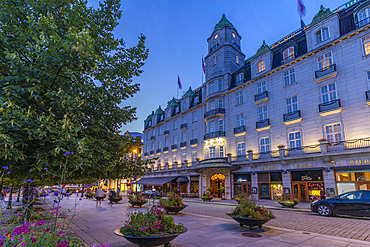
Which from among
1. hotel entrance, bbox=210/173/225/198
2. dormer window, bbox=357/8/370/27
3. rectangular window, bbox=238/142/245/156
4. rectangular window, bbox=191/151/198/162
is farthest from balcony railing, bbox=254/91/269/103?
rectangular window, bbox=191/151/198/162

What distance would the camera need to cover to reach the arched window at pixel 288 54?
89.1ft

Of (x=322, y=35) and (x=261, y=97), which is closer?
(x=322, y=35)

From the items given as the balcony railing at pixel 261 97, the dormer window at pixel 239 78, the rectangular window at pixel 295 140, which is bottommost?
the rectangular window at pixel 295 140

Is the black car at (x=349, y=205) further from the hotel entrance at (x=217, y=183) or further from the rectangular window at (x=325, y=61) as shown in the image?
the hotel entrance at (x=217, y=183)

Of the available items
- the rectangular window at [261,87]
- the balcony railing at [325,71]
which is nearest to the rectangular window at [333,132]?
the balcony railing at [325,71]

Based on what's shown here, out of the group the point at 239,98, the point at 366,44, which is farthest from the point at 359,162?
the point at 239,98

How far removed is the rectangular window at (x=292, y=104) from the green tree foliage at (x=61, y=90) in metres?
22.2

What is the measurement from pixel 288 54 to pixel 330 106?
29.4ft

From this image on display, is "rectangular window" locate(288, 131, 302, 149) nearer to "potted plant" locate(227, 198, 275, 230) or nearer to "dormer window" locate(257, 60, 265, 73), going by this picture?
"dormer window" locate(257, 60, 265, 73)

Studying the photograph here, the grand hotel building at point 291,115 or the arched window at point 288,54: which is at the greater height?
the arched window at point 288,54

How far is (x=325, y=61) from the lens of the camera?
23688 mm

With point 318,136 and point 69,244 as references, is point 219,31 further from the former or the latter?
point 69,244

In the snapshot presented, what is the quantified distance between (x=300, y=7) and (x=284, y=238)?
3025cm

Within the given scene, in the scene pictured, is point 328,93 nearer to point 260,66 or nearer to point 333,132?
point 333,132
